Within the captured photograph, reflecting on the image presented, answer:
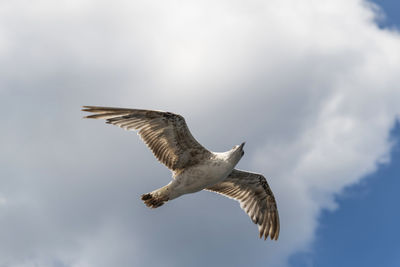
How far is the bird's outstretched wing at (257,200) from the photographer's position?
65.2 ft

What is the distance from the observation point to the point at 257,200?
2014cm

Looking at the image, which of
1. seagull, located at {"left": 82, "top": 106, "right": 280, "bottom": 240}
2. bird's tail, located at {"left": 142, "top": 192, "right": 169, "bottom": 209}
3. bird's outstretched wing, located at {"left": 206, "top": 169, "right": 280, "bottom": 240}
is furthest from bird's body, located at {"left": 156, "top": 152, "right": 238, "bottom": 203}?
bird's outstretched wing, located at {"left": 206, "top": 169, "right": 280, "bottom": 240}

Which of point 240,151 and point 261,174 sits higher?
point 261,174

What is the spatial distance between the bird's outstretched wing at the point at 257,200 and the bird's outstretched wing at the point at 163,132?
3.22m

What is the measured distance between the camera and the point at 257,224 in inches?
796

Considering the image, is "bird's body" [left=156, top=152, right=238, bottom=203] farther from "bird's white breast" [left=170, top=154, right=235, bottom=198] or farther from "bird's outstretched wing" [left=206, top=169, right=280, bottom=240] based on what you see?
"bird's outstretched wing" [left=206, top=169, right=280, bottom=240]

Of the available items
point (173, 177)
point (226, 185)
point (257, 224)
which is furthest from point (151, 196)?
point (257, 224)

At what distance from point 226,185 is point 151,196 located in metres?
3.91

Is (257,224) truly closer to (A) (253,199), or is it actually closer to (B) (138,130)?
(A) (253,199)

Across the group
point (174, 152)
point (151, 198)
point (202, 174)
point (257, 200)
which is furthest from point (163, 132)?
point (257, 200)

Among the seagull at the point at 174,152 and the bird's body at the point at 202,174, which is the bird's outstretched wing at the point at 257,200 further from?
the bird's body at the point at 202,174

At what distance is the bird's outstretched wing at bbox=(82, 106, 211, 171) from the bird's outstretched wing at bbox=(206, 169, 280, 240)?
3.22 meters

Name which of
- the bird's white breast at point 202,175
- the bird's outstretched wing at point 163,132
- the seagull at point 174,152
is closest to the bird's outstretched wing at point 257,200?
the seagull at point 174,152

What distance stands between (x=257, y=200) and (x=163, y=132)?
5.67 m
